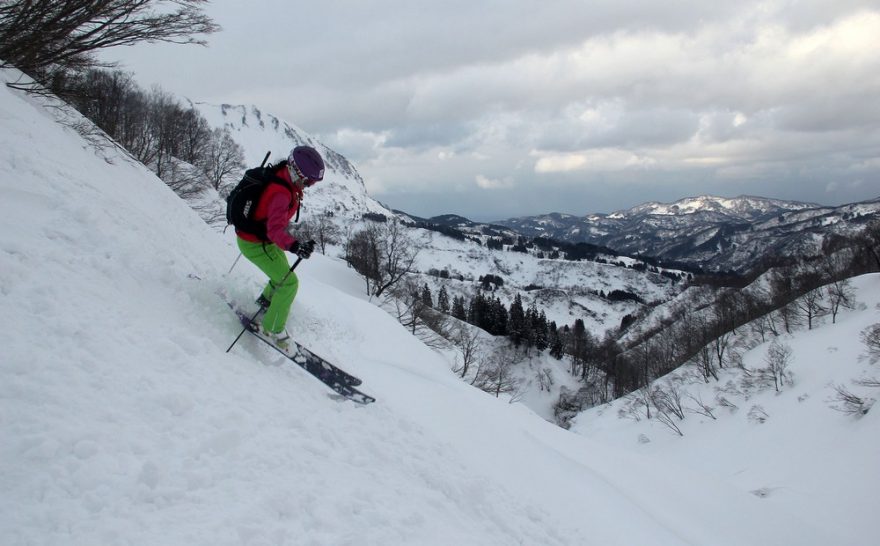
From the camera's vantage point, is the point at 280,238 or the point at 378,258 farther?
the point at 378,258

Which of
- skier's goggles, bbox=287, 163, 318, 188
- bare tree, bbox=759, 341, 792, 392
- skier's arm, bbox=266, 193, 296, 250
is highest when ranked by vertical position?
skier's goggles, bbox=287, 163, 318, 188

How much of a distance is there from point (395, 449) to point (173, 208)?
356 inches

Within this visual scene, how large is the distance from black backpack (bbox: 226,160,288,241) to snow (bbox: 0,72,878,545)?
4.94ft

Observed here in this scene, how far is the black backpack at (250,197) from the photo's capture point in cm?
625

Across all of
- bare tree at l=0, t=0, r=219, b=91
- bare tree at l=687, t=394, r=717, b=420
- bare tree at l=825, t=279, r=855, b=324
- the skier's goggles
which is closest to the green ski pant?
the skier's goggles

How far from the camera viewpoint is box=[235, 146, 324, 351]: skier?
6137 millimetres

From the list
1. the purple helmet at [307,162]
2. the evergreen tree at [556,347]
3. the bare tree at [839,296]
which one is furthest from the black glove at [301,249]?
the evergreen tree at [556,347]

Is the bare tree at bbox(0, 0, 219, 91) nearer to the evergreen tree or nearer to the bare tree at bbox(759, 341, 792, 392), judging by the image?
the bare tree at bbox(759, 341, 792, 392)

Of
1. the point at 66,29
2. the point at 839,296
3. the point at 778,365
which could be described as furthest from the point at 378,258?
the point at 839,296

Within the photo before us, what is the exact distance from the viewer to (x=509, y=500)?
6656 mm

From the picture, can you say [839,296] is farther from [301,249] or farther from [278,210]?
[278,210]

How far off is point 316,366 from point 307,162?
3203 mm

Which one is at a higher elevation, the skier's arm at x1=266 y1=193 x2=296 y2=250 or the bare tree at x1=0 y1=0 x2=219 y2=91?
the bare tree at x1=0 y1=0 x2=219 y2=91

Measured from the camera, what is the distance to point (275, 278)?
6.86m
